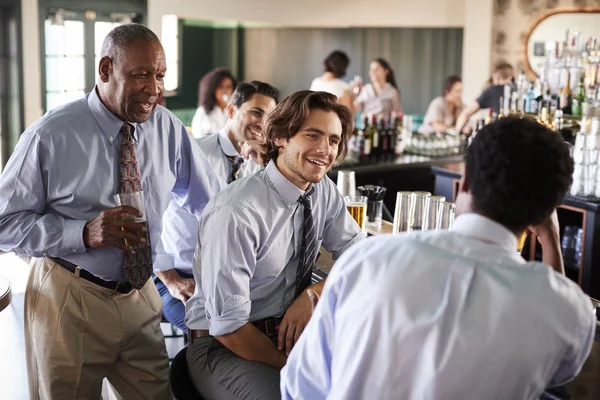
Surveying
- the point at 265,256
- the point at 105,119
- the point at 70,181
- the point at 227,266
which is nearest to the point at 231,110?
the point at 105,119

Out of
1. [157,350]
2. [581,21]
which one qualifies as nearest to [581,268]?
[157,350]

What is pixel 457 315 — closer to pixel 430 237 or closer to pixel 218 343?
pixel 430 237

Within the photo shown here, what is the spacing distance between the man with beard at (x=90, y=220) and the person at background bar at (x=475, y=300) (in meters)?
1.02

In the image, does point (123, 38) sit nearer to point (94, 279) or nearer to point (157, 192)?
point (157, 192)

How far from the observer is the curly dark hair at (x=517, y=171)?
4.41 ft

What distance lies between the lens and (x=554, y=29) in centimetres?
950

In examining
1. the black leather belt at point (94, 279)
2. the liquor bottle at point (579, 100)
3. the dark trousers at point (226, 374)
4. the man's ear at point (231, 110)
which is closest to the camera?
the dark trousers at point (226, 374)

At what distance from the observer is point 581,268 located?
4363 millimetres

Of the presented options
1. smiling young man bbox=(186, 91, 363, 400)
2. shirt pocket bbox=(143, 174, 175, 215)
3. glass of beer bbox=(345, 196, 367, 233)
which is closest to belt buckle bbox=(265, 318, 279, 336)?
smiling young man bbox=(186, 91, 363, 400)

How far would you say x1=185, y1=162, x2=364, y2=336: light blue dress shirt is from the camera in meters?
2.11

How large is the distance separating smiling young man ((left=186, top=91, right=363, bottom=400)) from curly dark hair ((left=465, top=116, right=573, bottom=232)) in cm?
90

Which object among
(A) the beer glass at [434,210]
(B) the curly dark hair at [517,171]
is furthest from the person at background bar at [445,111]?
(B) the curly dark hair at [517,171]

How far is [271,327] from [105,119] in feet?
2.75

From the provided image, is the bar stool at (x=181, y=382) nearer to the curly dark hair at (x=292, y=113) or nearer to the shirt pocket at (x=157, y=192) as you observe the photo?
the shirt pocket at (x=157, y=192)
